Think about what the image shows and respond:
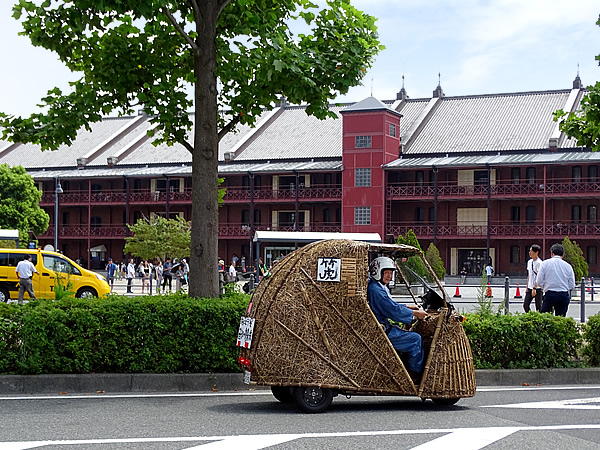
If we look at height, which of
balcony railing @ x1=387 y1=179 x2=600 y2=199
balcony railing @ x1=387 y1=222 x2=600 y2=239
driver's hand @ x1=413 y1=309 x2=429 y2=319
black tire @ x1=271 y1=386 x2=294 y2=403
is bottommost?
black tire @ x1=271 y1=386 x2=294 y2=403

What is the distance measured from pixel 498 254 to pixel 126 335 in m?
50.7

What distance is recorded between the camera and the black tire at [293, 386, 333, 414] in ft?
27.6

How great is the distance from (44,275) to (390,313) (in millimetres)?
22148

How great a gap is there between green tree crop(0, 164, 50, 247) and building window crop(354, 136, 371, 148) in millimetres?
24899

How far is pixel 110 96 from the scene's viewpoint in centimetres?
1312

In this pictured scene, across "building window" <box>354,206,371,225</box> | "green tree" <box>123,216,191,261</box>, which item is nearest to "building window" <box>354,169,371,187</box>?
"building window" <box>354,206,371,225</box>

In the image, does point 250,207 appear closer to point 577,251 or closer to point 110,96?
point 577,251

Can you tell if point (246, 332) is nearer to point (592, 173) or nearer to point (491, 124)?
point (592, 173)

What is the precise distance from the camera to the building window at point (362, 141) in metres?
61.4

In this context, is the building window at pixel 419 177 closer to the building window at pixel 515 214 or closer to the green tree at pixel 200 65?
the building window at pixel 515 214

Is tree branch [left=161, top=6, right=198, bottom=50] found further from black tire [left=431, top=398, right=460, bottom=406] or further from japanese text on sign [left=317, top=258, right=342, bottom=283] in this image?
black tire [left=431, top=398, right=460, bottom=406]

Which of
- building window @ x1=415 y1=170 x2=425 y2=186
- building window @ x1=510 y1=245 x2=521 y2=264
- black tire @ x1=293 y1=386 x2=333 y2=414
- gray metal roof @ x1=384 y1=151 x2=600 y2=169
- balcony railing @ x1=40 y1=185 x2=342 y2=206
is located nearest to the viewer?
black tire @ x1=293 y1=386 x2=333 y2=414

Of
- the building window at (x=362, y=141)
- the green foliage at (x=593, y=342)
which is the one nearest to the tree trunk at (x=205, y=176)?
the green foliage at (x=593, y=342)

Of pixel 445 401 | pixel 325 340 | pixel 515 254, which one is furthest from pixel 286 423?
pixel 515 254
